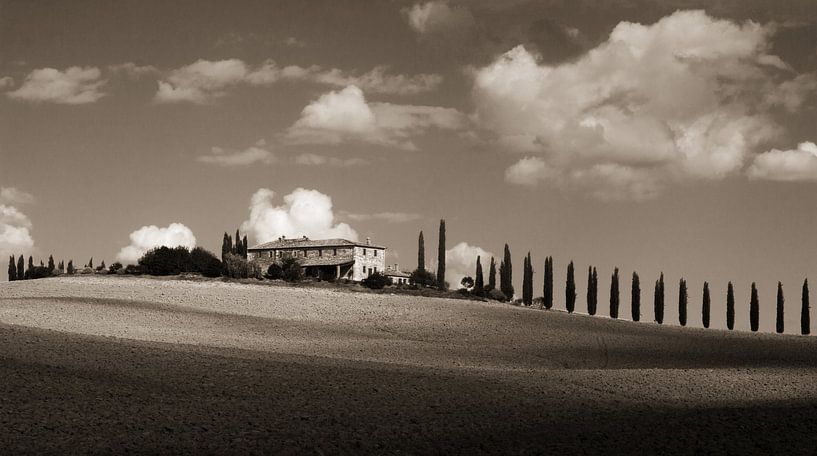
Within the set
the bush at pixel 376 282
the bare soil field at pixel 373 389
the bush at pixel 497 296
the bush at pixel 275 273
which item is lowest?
the bare soil field at pixel 373 389

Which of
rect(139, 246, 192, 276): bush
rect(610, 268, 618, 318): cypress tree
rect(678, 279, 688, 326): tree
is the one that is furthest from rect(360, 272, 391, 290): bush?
rect(678, 279, 688, 326): tree

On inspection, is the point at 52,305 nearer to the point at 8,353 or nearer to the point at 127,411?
the point at 8,353

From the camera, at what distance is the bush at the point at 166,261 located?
7625 centimetres

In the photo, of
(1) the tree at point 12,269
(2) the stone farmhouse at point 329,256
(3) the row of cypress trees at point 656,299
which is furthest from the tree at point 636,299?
(1) the tree at point 12,269

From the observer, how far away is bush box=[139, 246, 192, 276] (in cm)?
7625

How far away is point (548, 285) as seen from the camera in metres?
83.2

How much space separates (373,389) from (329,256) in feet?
244

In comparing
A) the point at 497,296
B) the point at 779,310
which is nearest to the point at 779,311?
the point at 779,310

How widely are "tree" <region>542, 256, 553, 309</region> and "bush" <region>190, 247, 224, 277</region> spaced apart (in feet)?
98.2

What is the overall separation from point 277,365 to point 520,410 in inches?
347

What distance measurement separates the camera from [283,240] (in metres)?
103

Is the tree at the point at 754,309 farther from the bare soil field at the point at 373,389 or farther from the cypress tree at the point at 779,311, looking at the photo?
the bare soil field at the point at 373,389

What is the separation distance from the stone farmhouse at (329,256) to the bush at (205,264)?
46.0 ft

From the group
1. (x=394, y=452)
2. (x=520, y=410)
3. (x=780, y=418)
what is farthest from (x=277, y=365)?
(x=780, y=418)
